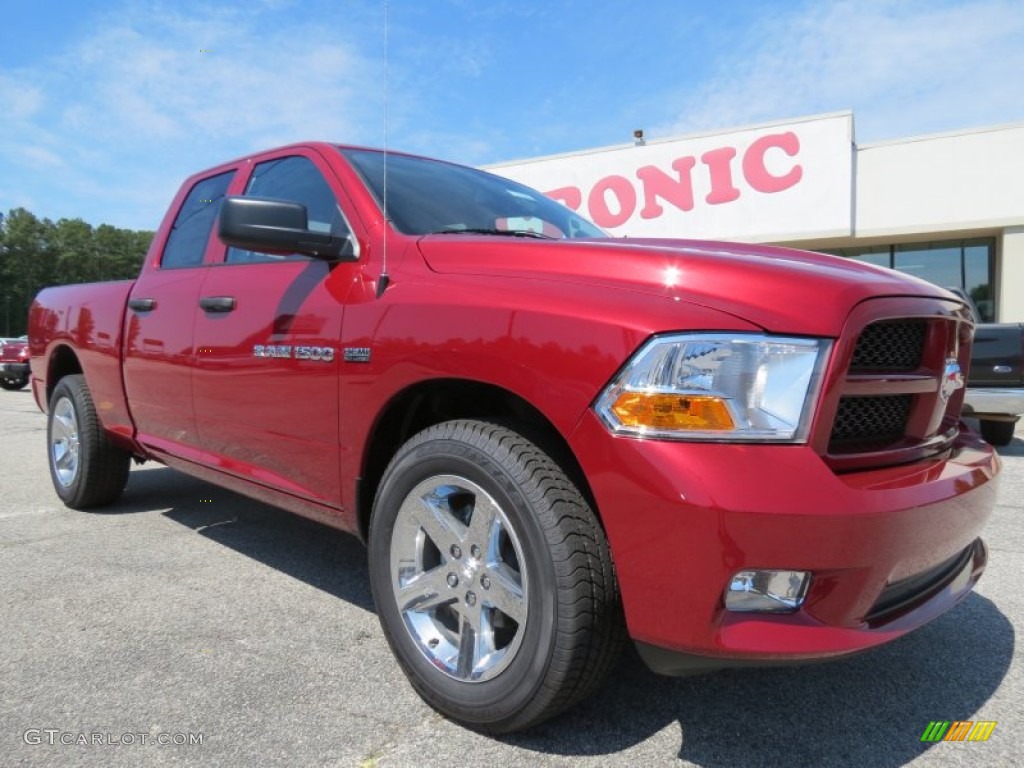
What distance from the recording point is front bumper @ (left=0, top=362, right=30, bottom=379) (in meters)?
15.9

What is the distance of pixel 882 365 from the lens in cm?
191

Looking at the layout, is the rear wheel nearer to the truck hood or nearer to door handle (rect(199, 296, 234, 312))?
door handle (rect(199, 296, 234, 312))

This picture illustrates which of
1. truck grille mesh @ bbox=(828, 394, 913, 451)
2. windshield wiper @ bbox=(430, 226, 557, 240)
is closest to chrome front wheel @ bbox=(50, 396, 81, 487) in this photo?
windshield wiper @ bbox=(430, 226, 557, 240)

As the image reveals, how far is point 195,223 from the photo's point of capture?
12.3ft

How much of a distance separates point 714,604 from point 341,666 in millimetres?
1369

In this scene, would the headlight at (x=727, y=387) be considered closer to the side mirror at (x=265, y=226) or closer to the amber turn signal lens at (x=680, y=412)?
the amber turn signal lens at (x=680, y=412)

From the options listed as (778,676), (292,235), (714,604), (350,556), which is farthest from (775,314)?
(350,556)

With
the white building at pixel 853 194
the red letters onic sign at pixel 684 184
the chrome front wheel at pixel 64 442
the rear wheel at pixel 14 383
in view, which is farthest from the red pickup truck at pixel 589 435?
the rear wheel at pixel 14 383

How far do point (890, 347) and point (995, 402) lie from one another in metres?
5.20

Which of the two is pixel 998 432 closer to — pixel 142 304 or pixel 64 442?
pixel 142 304

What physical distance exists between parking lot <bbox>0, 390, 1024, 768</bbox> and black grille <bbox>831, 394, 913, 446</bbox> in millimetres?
836

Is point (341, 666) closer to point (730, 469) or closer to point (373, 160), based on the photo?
point (730, 469)

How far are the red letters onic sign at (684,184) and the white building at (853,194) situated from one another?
22mm

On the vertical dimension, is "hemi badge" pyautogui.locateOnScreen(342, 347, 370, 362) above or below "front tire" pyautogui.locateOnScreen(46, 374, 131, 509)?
above
